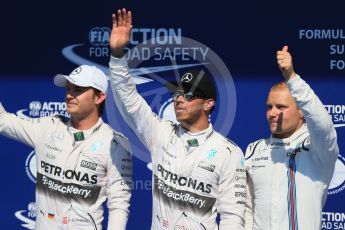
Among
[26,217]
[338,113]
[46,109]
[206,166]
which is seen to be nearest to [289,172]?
[206,166]

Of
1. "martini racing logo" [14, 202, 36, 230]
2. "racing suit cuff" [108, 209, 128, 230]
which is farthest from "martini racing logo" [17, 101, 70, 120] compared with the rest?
"racing suit cuff" [108, 209, 128, 230]

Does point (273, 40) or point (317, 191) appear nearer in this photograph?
point (317, 191)

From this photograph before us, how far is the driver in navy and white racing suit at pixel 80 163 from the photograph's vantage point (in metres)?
3.85

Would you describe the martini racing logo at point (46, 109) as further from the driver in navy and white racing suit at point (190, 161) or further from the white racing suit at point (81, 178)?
the driver in navy and white racing suit at point (190, 161)

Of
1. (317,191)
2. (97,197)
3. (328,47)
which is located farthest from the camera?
(328,47)

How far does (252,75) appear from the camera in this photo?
4.86 metres

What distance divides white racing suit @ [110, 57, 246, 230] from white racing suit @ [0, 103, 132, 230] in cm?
23

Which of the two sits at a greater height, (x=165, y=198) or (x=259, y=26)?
(x=259, y=26)

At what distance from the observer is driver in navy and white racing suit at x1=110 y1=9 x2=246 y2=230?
3.63 metres

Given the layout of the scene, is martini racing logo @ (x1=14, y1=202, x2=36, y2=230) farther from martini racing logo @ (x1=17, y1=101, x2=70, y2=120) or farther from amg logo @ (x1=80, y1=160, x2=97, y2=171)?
amg logo @ (x1=80, y1=160, x2=97, y2=171)

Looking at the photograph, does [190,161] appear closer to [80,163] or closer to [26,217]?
[80,163]

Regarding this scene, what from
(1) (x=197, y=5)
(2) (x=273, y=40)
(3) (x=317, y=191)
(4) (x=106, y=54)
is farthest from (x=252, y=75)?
(3) (x=317, y=191)

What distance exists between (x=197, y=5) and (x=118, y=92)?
1.46 m

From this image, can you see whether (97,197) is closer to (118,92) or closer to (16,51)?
(118,92)
